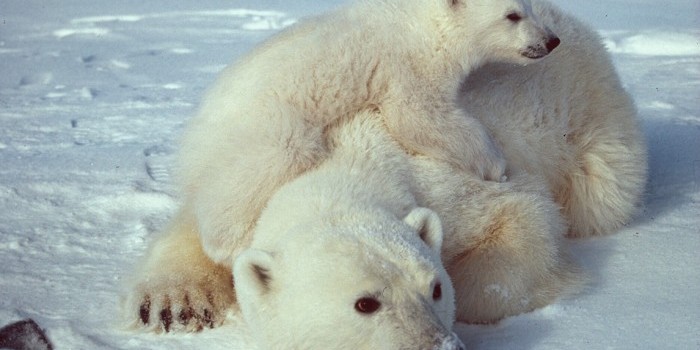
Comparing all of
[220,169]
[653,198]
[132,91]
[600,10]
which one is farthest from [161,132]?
[600,10]

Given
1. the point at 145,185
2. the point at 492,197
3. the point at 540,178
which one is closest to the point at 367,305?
the point at 492,197

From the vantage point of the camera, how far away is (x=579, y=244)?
12.4 feet

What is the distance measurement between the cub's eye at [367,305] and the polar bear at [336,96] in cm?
82

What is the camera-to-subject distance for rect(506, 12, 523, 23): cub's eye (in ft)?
12.8

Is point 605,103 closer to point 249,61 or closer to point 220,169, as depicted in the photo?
point 249,61

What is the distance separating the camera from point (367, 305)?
2.24 metres

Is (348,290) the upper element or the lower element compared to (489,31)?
lower

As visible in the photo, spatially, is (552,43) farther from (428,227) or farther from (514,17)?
(428,227)

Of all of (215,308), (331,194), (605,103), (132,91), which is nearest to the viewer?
(331,194)

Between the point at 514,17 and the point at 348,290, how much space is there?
6.88ft

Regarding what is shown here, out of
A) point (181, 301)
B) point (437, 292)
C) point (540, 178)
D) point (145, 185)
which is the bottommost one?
point (145, 185)

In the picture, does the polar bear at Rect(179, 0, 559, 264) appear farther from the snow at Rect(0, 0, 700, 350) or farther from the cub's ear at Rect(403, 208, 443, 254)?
the cub's ear at Rect(403, 208, 443, 254)

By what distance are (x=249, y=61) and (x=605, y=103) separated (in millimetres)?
1667

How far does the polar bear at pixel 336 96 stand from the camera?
9.86 ft
